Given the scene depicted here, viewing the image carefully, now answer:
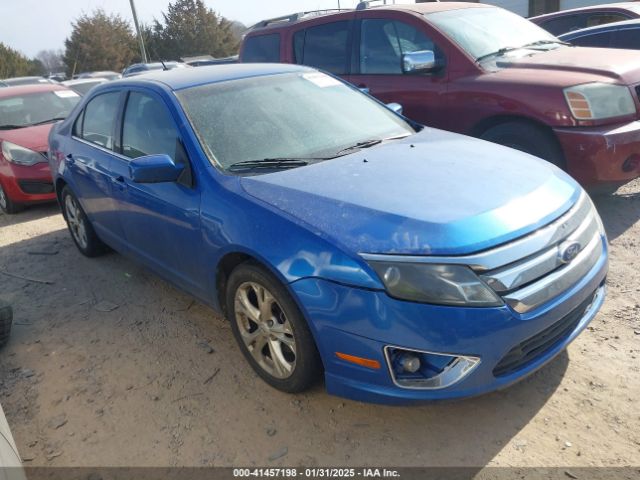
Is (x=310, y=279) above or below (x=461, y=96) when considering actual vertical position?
below

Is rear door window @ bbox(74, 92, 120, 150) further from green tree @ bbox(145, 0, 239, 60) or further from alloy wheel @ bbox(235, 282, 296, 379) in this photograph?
green tree @ bbox(145, 0, 239, 60)

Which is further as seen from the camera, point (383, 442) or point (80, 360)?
point (80, 360)

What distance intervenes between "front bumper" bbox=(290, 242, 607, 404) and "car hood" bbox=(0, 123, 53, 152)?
5615 mm

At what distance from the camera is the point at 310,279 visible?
2.30m

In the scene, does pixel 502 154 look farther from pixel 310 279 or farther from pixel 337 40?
pixel 337 40

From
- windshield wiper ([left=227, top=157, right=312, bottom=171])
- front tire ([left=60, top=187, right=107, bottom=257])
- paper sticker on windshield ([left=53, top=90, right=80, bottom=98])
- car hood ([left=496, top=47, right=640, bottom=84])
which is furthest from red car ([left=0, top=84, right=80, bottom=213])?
car hood ([left=496, top=47, right=640, bottom=84])

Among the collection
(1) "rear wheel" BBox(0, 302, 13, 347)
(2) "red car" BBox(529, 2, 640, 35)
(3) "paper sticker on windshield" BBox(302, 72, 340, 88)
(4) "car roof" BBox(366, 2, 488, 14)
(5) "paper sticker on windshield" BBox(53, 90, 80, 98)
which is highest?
(4) "car roof" BBox(366, 2, 488, 14)

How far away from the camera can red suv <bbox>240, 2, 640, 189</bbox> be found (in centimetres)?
416

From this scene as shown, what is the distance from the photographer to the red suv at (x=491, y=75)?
4160 mm

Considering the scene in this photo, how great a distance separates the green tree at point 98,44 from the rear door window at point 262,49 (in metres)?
33.0

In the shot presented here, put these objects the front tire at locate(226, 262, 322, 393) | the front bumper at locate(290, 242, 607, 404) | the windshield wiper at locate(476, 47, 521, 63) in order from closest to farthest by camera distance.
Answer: the front bumper at locate(290, 242, 607, 404) → the front tire at locate(226, 262, 322, 393) → the windshield wiper at locate(476, 47, 521, 63)

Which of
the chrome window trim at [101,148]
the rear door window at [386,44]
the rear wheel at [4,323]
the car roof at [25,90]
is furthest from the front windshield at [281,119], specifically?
the car roof at [25,90]

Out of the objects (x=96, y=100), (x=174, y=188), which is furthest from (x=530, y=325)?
(x=96, y=100)

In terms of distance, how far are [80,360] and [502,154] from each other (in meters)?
2.83
